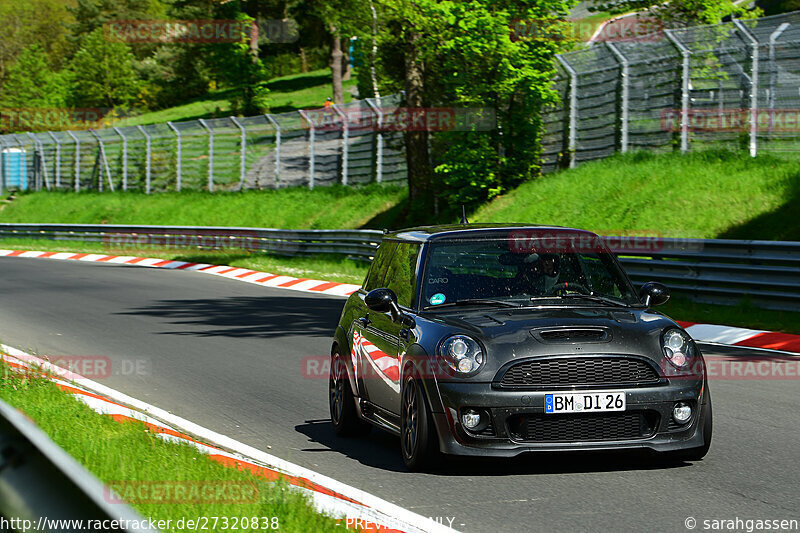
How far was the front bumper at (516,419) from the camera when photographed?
6.40 metres

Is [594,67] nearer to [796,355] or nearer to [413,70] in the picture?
[413,70]

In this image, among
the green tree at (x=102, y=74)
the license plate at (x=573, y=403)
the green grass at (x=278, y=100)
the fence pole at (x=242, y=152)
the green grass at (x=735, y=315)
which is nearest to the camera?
the license plate at (x=573, y=403)

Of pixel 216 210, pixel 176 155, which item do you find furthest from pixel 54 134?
pixel 216 210

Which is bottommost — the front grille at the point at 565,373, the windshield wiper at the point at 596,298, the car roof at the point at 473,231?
the front grille at the point at 565,373

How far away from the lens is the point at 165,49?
11425cm

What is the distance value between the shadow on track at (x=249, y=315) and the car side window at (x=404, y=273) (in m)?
6.36

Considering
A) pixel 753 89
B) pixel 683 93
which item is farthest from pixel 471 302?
pixel 683 93

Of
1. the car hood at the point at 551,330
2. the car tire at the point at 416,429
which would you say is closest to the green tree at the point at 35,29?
the car tire at the point at 416,429

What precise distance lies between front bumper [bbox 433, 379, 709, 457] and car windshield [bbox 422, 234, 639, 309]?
1005mm

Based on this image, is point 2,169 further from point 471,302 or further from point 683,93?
point 471,302

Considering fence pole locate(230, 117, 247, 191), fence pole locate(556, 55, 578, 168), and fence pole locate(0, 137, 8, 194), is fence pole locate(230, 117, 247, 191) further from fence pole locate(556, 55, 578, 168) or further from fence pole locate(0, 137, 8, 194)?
fence pole locate(0, 137, 8, 194)

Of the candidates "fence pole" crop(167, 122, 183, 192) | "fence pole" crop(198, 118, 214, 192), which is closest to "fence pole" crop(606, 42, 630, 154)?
"fence pole" crop(198, 118, 214, 192)

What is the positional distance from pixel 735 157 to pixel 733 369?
37.7 feet

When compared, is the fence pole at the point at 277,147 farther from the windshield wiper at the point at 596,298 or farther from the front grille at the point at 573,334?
the front grille at the point at 573,334
